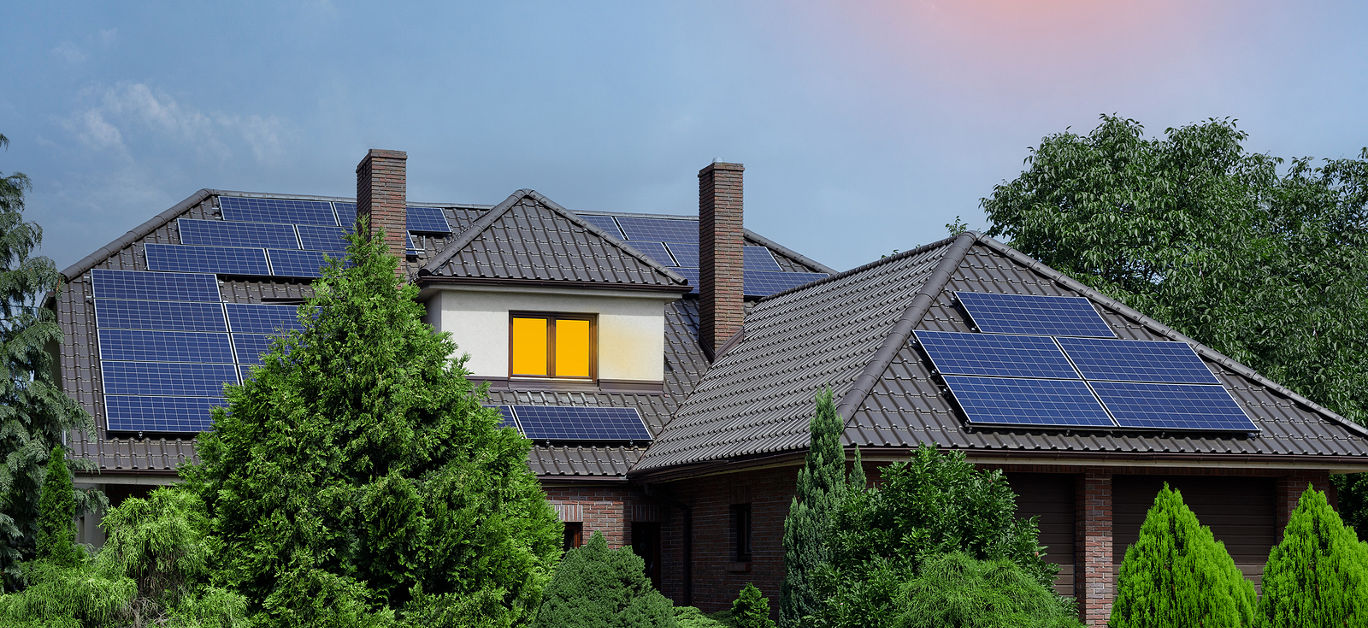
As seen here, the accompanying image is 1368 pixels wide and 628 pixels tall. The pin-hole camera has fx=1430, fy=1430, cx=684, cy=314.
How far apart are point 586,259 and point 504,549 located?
972cm

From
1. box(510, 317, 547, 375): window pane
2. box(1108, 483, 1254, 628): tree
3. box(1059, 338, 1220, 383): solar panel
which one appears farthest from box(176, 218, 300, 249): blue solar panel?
box(1108, 483, 1254, 628): tree

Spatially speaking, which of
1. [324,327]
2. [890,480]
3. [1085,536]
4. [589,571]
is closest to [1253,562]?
[1085,536]

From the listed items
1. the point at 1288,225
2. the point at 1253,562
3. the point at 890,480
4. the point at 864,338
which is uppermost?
the point at 1288,225

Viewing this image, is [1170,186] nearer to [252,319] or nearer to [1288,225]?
[1288,225]

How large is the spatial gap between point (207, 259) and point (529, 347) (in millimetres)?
6240

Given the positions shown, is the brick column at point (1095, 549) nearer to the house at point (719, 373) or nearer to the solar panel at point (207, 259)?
the house at point (719, 373)

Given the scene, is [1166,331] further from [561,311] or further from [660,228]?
[660,228]

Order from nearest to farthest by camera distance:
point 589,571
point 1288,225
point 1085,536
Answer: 1. point 589,571
2. point 1085,536
3. point 1288,225

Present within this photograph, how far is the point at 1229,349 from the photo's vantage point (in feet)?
100

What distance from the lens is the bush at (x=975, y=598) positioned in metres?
13.1

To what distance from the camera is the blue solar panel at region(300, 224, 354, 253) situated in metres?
26.4

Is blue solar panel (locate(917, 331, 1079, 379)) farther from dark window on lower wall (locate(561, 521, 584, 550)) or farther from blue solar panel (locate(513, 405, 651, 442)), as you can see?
dark window on lower wall (locate(561, 521, 584, 550))

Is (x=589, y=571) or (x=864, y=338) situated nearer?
(x=589, y=571)

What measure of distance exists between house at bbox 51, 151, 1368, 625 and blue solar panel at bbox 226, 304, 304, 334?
52 millimetres
